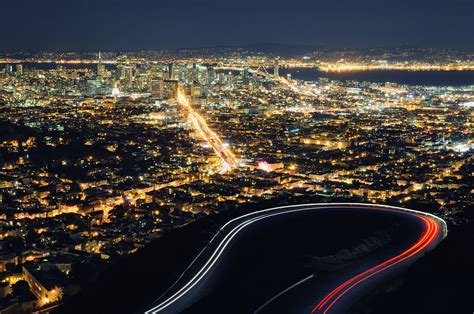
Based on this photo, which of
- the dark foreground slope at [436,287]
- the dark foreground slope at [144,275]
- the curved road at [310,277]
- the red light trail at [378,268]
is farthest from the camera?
the dark foreground slope at [144,275]

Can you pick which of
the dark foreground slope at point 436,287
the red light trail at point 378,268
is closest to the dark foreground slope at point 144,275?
the red light trail at point 378,268

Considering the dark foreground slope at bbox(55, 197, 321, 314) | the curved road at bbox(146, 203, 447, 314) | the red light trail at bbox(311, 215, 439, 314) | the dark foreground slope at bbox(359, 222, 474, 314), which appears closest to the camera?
the dark foreground slope at bbox(359, 222, 474, 314)

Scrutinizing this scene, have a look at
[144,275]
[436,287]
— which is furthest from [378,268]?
[144,275]

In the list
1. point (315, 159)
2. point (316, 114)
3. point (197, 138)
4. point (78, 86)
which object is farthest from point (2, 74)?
point (315, 159)

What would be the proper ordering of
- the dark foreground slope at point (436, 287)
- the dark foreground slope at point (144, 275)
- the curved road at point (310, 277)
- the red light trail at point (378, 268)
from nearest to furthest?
the dark foreground slope at point (436, 287)
the red light trail at point (378, 268)
the curved road at point (310, 277)
the dark foreground slope at point (144, 275)

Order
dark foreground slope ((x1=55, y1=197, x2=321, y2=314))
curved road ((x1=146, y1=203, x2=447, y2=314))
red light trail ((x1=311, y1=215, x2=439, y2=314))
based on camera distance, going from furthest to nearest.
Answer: dark foreground slope ((x1=55, y1=197, x2=321, y2=314)) < curved road ((x1=146, y1=203, x2=447, y2=314)) < red light trail ((x1=311, y1=215, x2=439, y2=314))

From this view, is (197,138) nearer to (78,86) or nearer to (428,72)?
(78,86)

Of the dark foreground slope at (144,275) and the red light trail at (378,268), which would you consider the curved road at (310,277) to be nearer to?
the red light trail at (378,268)

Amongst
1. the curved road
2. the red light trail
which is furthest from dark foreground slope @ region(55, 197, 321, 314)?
the red light trail

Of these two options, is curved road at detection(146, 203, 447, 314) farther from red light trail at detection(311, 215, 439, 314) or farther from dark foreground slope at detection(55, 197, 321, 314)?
dark foreground slope at detection(55, 197, 321, 314)
